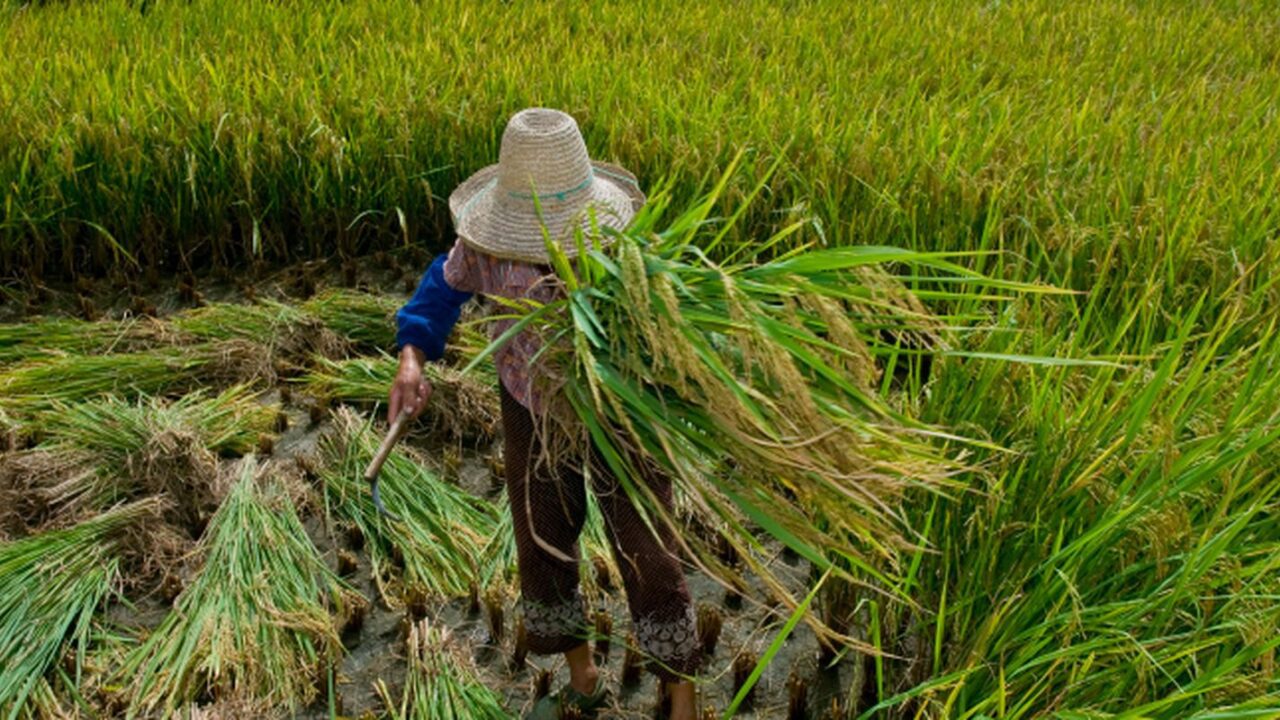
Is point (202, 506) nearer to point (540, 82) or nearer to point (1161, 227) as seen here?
point (540, 82)

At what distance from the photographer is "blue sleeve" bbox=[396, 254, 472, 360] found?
71.9 inches

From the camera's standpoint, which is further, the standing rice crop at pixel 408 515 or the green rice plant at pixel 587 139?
the green rice plant at pixel 587 139

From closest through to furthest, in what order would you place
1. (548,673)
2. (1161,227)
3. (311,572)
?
(548,673) < (311,572) < (1161,227)

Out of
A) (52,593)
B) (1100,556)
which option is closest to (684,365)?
(1100,556)

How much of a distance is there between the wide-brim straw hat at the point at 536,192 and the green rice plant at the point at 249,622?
787 millimetres

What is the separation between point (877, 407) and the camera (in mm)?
1462

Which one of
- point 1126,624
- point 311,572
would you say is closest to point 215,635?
point 311,572

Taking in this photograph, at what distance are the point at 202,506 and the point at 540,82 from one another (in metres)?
1.57

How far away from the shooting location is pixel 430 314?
1843 mm

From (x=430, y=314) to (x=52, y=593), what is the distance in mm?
878

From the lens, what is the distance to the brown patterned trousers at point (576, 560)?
69.9 inches

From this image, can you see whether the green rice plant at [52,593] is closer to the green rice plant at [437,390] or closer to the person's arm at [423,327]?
the green rice plant at [437,390]

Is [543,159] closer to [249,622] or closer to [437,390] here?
[249,622]

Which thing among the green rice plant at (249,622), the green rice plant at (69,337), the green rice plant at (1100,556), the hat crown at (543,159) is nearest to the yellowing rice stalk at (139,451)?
the green rice plant at (249,622)
